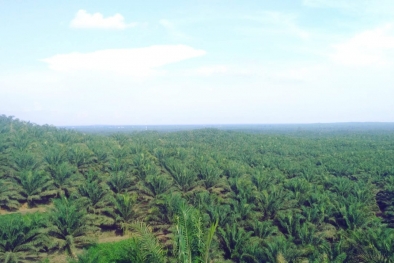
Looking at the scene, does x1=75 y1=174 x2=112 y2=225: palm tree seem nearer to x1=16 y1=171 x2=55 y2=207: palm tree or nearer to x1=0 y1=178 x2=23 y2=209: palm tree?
x1=16 y1=171 x2=55 y2=207: palm tree

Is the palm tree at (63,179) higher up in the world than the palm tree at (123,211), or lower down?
higher up

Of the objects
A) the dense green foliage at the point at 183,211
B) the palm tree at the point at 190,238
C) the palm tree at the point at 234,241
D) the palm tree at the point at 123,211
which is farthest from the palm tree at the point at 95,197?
the palm tree at the point at 190,238

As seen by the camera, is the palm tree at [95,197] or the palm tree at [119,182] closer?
the palm tree at [95,197]

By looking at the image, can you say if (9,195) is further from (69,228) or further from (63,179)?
(69,228)

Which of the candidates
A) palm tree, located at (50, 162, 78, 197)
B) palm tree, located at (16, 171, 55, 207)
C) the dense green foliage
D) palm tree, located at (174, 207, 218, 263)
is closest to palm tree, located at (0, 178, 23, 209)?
the dense green foliage

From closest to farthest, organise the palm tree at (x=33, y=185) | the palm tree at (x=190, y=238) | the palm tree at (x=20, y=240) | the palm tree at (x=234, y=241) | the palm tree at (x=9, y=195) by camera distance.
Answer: the palm tree at (x=190, y=238), the palm tree at (x=20, y=240), the palm tree at (x=234, y=241), the palm tree at (x=9, y=195), the palm tree at (x=33, y=185)

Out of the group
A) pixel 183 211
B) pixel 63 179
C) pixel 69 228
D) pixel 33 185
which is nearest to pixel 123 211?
pixel 69 228

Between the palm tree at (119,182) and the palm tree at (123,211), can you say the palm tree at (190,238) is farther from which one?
the palm tree at (119,182)

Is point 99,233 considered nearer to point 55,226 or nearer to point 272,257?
point 55,226
